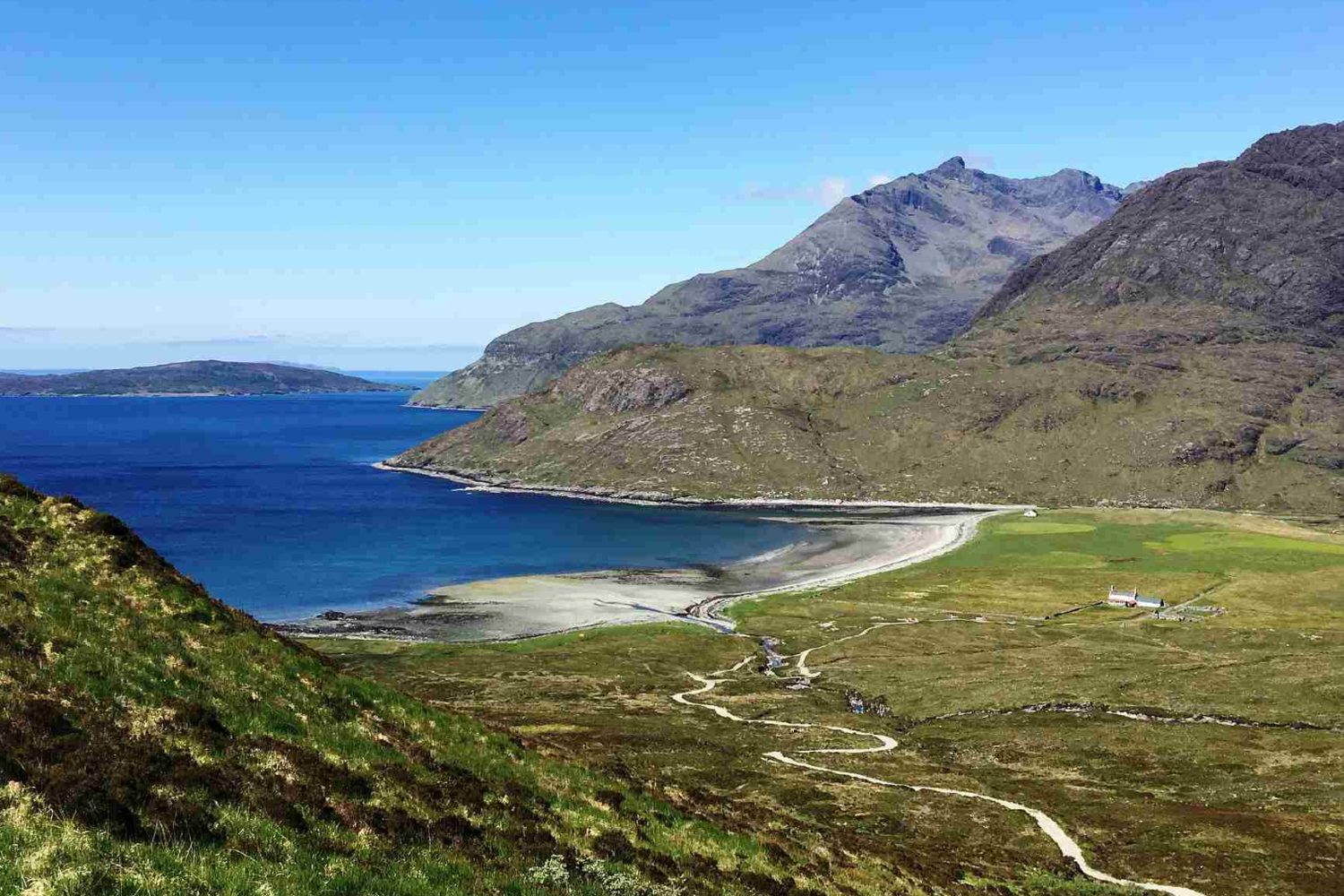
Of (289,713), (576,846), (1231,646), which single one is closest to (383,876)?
(576,846)

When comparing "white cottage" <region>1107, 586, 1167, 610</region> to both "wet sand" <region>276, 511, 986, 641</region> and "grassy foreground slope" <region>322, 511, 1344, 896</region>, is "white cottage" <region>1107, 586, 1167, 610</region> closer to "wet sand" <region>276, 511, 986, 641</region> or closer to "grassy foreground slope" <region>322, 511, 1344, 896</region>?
"grassy foreground slope" <region>322, 511, 1344, 896</region>

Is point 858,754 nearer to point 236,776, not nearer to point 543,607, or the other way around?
point 236,776

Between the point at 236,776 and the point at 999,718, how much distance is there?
277ft

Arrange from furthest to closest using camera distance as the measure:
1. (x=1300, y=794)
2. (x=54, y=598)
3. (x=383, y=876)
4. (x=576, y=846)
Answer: (x=1300, y=794)
(x=54, y=598)
(x=576, y=846)
(x=383, y=876)

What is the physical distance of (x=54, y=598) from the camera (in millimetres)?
27969

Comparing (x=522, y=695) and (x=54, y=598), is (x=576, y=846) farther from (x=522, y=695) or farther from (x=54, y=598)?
(x=522, y=695)

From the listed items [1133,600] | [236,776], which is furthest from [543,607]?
[236,776]

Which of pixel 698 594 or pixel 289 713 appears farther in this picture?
pixel 698 594

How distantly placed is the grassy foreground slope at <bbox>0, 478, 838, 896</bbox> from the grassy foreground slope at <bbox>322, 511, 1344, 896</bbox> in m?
9.62

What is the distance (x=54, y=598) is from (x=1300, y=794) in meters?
75.1

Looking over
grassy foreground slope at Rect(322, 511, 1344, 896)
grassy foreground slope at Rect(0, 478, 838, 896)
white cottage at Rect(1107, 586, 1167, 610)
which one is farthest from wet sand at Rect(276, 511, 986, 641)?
grassy foreground slope at Rect(0, 478, 838, 896)

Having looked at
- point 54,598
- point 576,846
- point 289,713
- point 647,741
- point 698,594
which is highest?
point 54,598

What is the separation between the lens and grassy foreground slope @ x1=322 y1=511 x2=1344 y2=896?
48750 mm

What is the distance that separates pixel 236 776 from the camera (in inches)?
852
